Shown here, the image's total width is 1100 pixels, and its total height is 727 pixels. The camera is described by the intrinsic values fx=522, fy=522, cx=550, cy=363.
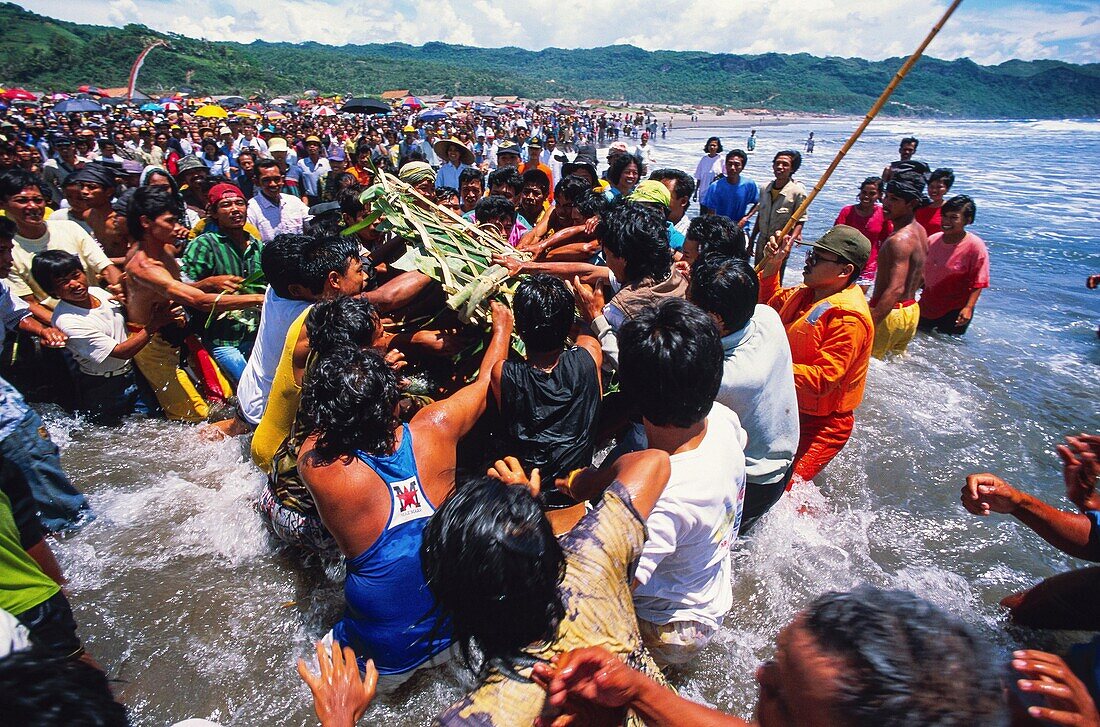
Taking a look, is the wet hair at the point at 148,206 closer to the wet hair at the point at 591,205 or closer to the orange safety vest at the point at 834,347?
the wet hair at the point at 591,205

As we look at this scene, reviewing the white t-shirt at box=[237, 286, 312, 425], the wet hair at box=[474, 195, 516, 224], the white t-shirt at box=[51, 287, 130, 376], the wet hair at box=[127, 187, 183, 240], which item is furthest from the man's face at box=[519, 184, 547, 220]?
the white t-shirt at box=[51, 287, 130, 376]

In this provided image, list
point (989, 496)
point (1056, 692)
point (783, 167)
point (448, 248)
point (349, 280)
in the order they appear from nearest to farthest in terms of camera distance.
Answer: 1. point (1056, 692)
2. point (989, 496)
3. point (349, 280)
4. point (448, 248)
5. point (783, 167)

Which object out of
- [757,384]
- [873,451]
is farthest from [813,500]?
[757,384]

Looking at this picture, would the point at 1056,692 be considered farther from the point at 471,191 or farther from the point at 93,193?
the point at 93,193

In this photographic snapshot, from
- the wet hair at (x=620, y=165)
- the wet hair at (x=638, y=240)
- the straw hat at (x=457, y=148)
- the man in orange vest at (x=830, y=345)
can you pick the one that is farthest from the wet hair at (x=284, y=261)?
the straw hat at (x=457, y=148)

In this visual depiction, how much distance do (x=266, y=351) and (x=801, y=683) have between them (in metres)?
3.32

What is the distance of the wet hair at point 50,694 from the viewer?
84cm

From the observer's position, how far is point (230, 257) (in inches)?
176

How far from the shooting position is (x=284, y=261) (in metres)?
3.01

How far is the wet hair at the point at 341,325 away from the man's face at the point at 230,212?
250 centimetres

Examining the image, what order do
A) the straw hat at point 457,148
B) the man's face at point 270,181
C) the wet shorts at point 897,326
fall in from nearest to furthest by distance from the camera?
1. the wet shorts at point 897,326
2. the man's face at point 270,181
3. the straw hat at point 457,148

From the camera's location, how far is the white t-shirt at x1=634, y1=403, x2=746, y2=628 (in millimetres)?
1733

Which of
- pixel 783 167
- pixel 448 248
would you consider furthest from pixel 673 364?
pixel 783 167

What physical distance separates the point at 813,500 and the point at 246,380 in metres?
4.17
